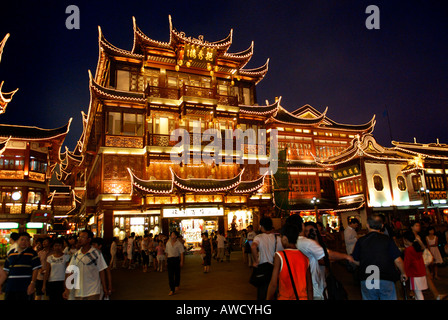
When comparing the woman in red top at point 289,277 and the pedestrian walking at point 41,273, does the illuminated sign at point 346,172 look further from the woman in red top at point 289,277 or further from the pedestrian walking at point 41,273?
the woman in red top at point 289,277

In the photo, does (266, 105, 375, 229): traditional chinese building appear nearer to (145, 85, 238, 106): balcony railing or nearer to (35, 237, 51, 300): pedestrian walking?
(145, 85, 238, 106): balcony railing

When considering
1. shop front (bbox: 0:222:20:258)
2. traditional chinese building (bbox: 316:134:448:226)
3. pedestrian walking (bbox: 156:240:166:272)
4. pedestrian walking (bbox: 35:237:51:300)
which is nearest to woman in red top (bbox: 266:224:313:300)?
pedestrian walking (bbox: 35:237:51:300)

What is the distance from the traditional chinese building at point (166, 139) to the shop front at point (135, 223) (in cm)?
7

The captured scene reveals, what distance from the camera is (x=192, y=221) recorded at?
2333 cm

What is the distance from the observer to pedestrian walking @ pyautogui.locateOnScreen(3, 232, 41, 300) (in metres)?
5.88

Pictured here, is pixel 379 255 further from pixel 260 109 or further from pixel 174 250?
pixel 260 109

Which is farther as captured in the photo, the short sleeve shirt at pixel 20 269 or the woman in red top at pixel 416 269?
the woman in red top at pixel 416 269

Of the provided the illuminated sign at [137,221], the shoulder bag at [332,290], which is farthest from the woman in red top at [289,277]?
the illuminated sign at [137,221]

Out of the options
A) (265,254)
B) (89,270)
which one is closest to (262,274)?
(265,254)

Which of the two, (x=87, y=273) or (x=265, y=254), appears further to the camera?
(x=265, y=254)

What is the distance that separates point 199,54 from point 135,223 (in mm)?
13818

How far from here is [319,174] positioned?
32.3 m

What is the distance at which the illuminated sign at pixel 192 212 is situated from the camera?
22.6 metres

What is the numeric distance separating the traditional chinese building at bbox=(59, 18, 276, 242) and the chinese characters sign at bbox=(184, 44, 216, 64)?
0.08 metres
